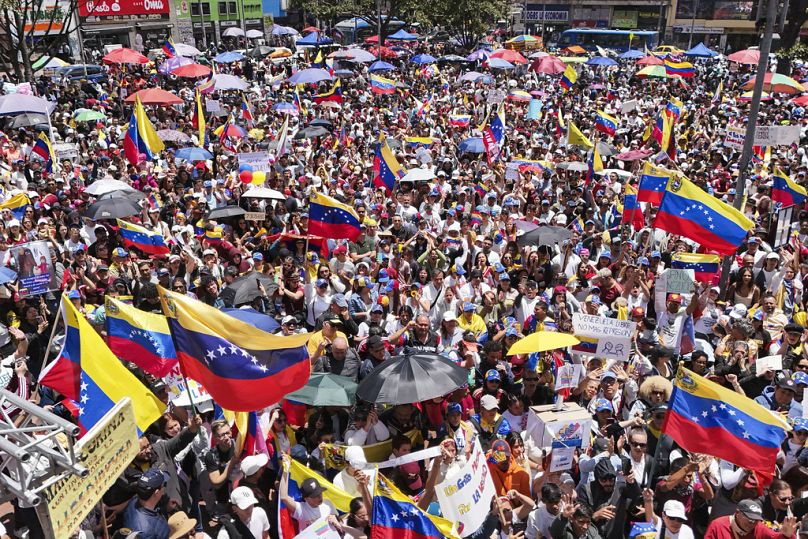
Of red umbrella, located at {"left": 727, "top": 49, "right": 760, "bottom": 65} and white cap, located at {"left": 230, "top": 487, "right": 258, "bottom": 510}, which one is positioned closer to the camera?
white cap, located at {"left": 230, "top": 487, "right": 258, "bottom": 510}

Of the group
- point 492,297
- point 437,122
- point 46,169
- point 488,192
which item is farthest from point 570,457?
point 437,122

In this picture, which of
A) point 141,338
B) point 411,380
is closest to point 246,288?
point 141,338

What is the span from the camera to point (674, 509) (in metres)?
5.27

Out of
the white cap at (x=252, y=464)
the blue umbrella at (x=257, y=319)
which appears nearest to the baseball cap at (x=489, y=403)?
the white cap at (x=252, y=464)

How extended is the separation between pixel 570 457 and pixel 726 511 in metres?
1.25

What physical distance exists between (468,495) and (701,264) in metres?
5.68

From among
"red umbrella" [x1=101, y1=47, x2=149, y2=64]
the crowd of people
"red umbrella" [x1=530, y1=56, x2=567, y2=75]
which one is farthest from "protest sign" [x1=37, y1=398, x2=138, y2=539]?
"red umbrella" [x1=530, y1=56, x2=567, y2=75]

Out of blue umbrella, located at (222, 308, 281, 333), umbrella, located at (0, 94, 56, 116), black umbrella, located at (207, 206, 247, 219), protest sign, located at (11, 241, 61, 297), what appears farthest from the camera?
umbrella, located at (0, 94, 56, 116)

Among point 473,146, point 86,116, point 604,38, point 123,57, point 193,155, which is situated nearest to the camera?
point 193,155

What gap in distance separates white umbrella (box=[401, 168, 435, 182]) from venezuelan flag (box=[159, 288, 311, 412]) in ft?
27.6

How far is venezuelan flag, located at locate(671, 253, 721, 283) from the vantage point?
961cm

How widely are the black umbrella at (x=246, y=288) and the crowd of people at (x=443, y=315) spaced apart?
6 centimetres

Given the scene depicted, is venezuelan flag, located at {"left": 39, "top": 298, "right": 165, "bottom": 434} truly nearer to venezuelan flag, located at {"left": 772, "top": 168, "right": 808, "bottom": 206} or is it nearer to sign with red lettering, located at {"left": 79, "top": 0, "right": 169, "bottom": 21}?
venezuelan flag, located at {"left": 772, "top": 168, "right": 808, "bottom": 206}

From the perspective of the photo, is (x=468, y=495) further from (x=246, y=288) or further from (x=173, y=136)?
(x=173, y=136)
